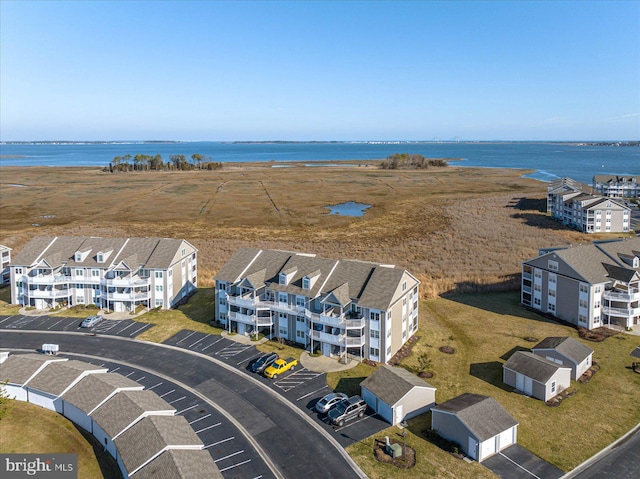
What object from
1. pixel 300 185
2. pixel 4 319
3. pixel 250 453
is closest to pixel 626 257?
pixel 250 453

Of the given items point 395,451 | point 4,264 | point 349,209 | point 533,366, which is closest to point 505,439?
point 395,451

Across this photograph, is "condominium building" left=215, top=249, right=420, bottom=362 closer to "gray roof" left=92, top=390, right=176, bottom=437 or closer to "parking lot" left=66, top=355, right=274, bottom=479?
"parking lot" left=66, top=355, right=274, bottom=479

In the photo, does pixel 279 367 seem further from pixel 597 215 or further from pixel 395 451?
pixel 597 215

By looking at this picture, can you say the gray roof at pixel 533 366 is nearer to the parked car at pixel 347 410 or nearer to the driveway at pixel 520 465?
the driveway at pixel 520 465

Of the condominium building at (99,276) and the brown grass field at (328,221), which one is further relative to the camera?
the brown grass field at (328,221)

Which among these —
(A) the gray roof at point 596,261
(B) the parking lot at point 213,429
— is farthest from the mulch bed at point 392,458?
(A) the gray roof at point 596,261

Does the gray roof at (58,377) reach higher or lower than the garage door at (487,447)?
higher

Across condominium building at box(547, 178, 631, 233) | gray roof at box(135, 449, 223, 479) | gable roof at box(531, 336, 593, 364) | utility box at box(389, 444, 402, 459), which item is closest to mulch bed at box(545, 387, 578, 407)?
gable roof at box(531, 336, 593, 364)
